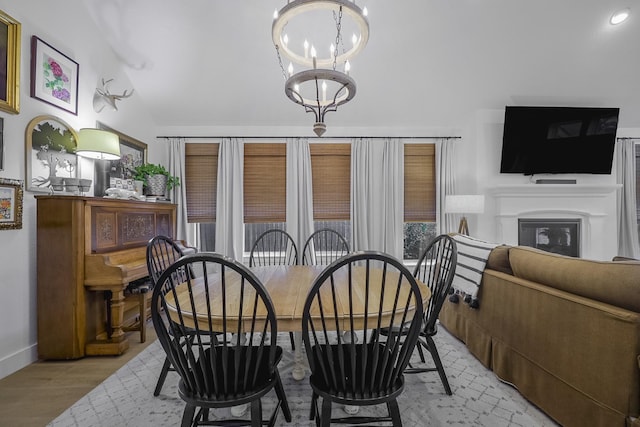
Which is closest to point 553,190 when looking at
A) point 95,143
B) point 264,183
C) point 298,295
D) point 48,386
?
point 264,183

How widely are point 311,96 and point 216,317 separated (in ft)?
10.8

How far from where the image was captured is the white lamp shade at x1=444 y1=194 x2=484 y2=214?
3467 millimetres

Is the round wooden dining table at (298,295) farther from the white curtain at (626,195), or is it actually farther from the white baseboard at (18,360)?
the white curtain at (626,195)

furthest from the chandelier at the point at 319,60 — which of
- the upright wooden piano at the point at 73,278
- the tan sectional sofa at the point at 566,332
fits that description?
the upright wooden piano at the point at 73,278

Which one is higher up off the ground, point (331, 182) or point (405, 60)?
point (405, 60)

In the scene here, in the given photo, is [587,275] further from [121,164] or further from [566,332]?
[121,164]

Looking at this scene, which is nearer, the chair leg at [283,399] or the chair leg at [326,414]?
the chair leg at [326,414]

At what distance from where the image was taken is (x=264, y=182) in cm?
409

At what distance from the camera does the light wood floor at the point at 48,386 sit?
163 centimetres

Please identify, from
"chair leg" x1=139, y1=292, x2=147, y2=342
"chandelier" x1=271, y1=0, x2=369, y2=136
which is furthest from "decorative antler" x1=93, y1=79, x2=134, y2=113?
"chandelier" x1=271, y1=0, x2=369, y2=136

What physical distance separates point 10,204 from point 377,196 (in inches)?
145

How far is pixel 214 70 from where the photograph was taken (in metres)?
3.39

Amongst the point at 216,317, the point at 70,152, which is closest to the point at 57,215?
the point at 70,152

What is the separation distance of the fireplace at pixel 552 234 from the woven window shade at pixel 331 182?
2.49 meters
